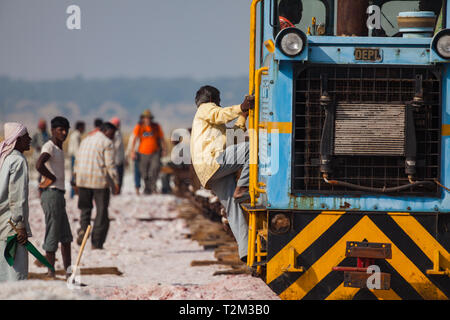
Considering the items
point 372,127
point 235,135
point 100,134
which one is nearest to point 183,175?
point 100,134

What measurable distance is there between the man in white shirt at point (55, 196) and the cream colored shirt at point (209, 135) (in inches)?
108

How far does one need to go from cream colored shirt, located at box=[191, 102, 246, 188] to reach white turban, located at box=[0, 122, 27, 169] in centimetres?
170

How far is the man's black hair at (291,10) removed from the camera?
834 cm

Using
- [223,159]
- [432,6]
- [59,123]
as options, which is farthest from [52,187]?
[432,6]

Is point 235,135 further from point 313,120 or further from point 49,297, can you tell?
point 49,297

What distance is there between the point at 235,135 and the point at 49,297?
9.57 feet

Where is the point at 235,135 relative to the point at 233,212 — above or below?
above

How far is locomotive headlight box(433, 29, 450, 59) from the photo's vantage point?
7383 mm

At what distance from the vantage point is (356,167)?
25.1 ft

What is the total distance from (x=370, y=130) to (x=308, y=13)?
5.08 ft

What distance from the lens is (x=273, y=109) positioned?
7637mm
